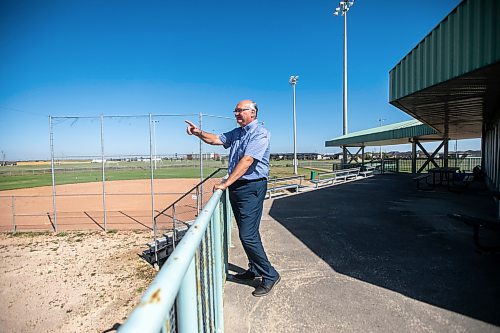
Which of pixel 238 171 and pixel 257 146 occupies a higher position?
pixel 257 146

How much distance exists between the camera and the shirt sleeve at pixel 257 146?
8.60ft

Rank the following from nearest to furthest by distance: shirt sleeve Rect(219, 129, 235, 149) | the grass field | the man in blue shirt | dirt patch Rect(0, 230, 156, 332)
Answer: the man in blue shirt, shirt sleeve Rect(219, 129, 235, 149), dirt patch Rect(0, 230, 156, 332), the grass field

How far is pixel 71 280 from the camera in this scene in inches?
345

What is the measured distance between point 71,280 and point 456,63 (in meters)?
10.8

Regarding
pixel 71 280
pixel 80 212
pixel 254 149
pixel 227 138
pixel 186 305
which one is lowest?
pixel 71 280

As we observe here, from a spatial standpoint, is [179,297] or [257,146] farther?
[257,146]

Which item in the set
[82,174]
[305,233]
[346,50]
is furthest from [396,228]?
[82,174]

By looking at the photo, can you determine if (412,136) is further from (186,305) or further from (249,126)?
(186,305)

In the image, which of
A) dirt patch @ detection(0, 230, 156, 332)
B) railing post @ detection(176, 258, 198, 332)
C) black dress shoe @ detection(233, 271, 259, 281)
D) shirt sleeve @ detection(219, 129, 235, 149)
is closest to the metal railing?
railing post @ detection(176, 258, 198, 332)

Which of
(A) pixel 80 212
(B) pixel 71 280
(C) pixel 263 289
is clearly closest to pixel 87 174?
(A) pixel 80 212

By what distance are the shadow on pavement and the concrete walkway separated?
0.04ft

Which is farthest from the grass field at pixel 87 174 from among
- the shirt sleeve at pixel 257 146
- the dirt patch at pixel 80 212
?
the shirt sleeve at pixel 257 146

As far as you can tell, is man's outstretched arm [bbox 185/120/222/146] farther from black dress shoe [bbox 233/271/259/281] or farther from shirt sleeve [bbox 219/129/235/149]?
black dress shoe [bbox 233/271/259/281]

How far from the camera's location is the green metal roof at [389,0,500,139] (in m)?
3.33
